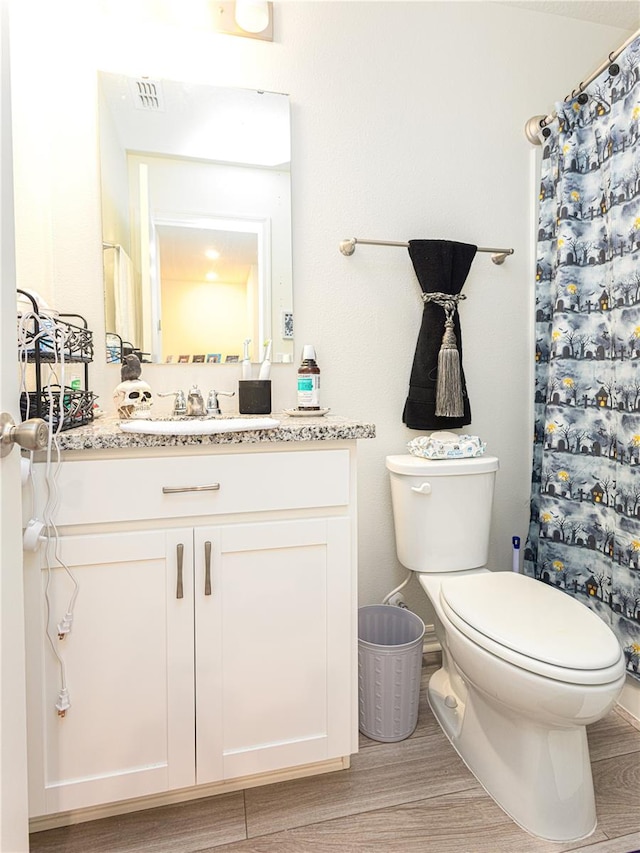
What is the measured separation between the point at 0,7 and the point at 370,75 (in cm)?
134

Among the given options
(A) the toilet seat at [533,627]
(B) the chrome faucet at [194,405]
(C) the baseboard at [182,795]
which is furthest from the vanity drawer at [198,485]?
(C) the baseboard at [182,795]

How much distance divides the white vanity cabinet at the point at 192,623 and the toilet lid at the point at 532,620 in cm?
33

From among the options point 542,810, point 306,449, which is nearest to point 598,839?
point 542,810

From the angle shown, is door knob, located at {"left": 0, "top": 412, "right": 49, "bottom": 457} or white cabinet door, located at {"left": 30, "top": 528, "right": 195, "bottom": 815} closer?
door knob, located at {"left": 0, "top": 412, "right": 49, "bottom": 457}

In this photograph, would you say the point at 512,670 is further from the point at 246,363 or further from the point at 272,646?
the point at 246,363

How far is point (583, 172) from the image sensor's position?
1.71 meters

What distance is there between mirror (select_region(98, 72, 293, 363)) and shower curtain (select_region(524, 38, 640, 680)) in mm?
940

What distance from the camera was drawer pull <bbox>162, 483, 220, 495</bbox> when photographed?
1.16 m

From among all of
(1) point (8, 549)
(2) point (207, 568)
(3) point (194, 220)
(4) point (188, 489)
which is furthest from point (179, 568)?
(3) point (194, 220)

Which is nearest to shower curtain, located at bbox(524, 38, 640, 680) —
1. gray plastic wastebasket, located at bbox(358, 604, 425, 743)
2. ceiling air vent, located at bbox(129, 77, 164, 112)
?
gray plastic wastebasket, located at bbox(358, 604, 425, 743)

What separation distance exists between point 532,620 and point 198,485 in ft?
2.84

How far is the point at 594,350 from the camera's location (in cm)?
165

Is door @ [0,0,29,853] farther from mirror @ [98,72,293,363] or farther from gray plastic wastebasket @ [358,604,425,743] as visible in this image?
gray plastic wastebasket @ [358,604,425,743]

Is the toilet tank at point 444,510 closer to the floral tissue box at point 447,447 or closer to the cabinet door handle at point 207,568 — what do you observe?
the floral tissue box at point 447,447
